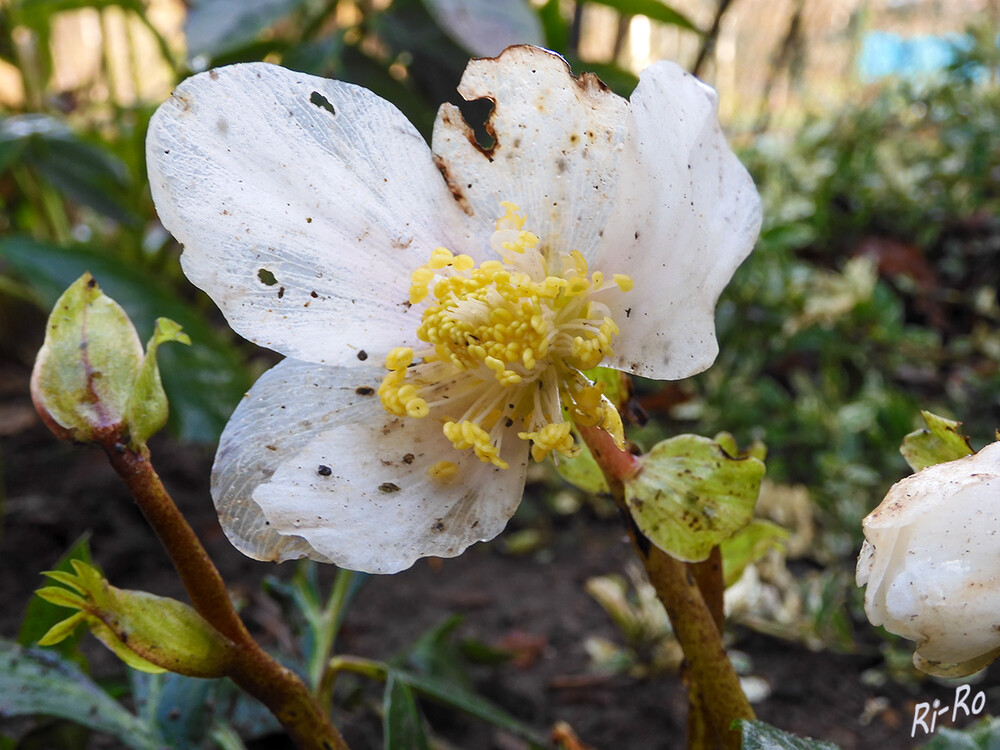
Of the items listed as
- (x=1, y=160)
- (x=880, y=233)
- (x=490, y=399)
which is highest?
(x=490, y=399)

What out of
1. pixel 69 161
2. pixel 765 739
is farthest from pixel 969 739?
pixel 69 161

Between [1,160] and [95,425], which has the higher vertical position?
[95,425]

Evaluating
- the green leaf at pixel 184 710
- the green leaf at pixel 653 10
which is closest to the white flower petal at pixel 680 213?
the green leaf at pixel 184 710

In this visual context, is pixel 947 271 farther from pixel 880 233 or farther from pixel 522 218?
pixel 522 218

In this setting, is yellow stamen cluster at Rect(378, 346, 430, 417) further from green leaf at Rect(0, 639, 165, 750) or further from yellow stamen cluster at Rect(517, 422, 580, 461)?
green leaf at Rect(0, 639, 165, 750)

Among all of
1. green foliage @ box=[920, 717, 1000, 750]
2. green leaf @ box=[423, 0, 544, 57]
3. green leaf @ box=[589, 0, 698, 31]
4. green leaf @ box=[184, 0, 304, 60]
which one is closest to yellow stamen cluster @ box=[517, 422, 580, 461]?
green foliage @ box=[920, 717, 1000, 750]

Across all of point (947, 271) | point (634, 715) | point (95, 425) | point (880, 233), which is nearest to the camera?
point (95, 425)

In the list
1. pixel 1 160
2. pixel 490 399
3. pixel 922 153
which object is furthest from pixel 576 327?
pixel 922 153
